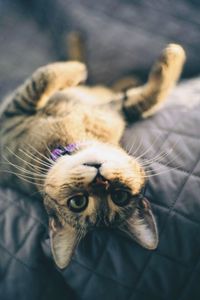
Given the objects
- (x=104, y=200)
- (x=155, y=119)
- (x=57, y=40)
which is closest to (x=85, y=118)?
(x=155, y=119)

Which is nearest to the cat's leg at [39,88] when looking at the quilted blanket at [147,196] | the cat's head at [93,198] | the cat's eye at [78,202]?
the quilted blanket at [147,196]

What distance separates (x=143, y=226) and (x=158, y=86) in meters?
0.59

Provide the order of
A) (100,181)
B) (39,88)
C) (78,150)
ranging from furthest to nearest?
(39,88) < (78,150) < (100,181)

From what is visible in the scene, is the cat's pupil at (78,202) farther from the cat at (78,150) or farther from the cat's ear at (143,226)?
the cat's ear at (143,226)

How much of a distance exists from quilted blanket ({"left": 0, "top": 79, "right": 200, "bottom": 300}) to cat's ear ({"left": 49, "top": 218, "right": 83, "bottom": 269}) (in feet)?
0.14

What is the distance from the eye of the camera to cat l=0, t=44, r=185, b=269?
1.00m

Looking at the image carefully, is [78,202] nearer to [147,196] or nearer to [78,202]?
[78,202]

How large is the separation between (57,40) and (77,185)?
94 centimetres

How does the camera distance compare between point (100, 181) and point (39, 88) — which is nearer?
point (100, 181)

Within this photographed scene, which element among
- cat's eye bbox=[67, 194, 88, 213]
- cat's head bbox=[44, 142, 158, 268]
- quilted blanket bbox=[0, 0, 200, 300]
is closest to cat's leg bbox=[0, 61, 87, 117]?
quilted blanket bbox=[0, 0, 200, 300]

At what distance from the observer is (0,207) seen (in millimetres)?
1190

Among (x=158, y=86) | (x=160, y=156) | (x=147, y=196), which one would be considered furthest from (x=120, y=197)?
(x=158, y=86)

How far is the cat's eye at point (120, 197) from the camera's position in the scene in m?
1.02

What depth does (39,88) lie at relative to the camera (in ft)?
4.32
